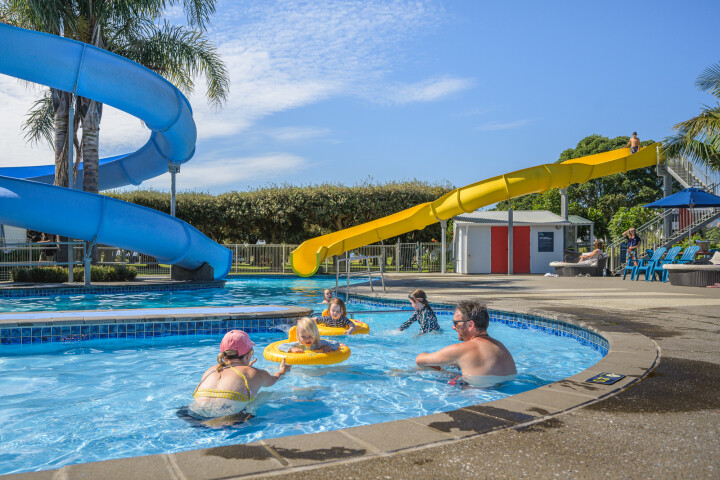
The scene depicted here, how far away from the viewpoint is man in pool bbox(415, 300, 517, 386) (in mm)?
4711

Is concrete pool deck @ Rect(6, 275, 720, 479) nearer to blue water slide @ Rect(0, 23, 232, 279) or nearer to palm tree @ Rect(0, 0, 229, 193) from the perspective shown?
blue water slide @ Rect(0, 23, 232, 279)

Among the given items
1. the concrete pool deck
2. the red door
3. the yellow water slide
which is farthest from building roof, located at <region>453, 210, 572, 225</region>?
the concrete pool deck

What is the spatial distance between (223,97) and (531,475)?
19.6m

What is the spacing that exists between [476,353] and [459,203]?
12793 mm

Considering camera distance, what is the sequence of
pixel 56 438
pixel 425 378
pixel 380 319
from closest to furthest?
pixel 56 438 → pixel 425 378 → pixel 380 319

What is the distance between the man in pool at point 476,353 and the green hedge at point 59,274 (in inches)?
553

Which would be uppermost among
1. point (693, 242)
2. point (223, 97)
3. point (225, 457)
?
point (223, 97)

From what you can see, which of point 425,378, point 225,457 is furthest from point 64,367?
point 225,457

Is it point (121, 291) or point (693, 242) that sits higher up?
point (693, 242)

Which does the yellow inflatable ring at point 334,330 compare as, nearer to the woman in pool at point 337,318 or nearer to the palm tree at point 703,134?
the woman in pool at point 337,318

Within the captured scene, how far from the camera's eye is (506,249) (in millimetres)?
22531

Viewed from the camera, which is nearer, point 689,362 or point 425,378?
point 689,362

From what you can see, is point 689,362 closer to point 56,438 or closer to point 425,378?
point 425,378

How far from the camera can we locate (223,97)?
65.3 feet
